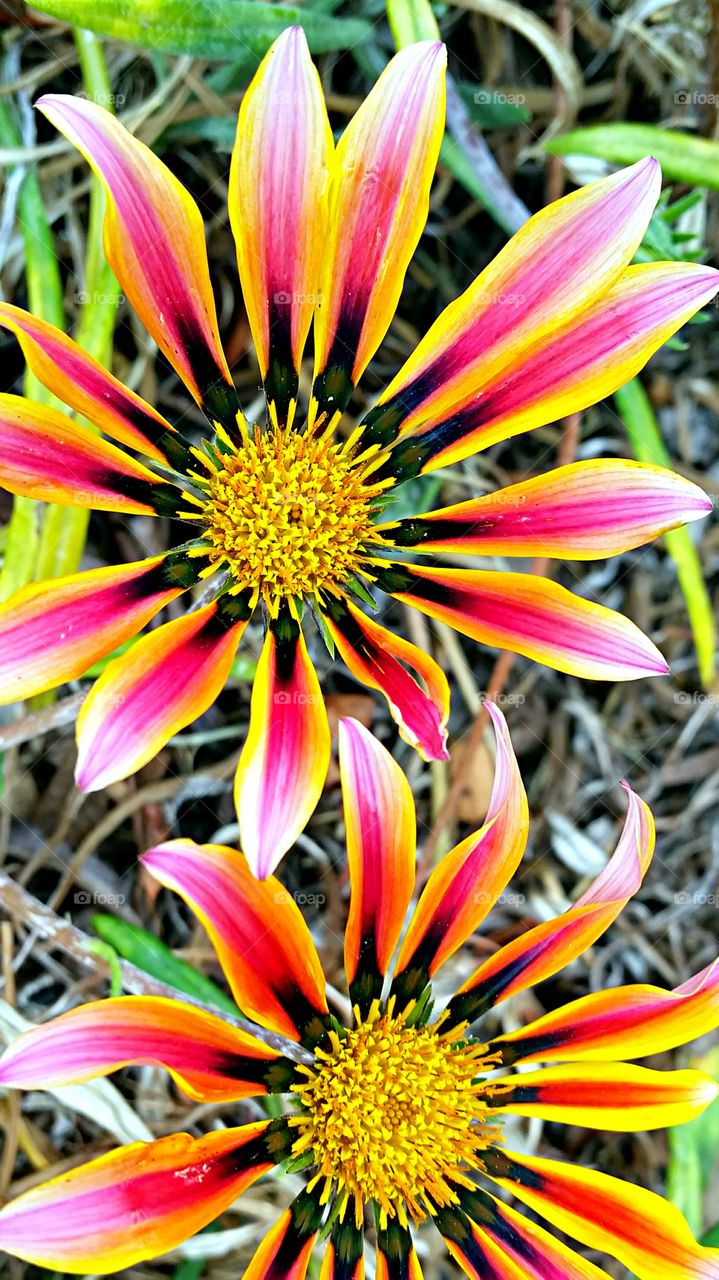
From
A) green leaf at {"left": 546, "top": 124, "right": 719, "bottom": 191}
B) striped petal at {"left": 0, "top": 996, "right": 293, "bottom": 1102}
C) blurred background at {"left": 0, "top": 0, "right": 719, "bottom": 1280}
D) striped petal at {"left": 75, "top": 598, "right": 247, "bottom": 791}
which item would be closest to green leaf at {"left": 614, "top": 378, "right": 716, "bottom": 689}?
blurred background at {"left": 0, "top": 0, "right": 719, "bottom": 1280}

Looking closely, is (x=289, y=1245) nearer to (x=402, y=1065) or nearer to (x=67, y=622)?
(x=402, y=1065)

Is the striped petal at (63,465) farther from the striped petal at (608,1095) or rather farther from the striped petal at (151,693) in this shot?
the striped petal at (608,1095)

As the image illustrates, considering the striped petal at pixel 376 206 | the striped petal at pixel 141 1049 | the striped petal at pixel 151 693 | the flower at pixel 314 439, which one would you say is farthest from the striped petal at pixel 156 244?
the striped petal at pixel 141 1049

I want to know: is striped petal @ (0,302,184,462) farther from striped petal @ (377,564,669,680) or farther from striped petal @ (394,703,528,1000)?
striped petal @ (394,703,528,1000)

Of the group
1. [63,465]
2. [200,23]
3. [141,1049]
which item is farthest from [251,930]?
[200,23]

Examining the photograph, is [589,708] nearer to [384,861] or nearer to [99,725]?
[384,861]

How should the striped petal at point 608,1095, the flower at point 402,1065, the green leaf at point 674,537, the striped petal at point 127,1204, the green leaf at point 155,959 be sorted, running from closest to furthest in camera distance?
the striped petal at point 127,1204
the flower at point 402,1065
the striped petal at point 608,1095
the green leaf at point 155,959
the green leaf at point 674,537

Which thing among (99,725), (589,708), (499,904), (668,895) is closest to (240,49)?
(99,725)
